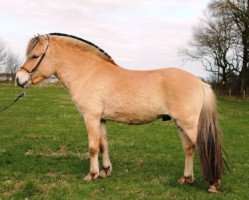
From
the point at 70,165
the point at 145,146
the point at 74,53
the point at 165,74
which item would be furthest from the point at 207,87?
the point at 145,146

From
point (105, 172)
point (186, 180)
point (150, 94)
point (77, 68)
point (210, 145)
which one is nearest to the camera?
point (210, 145)

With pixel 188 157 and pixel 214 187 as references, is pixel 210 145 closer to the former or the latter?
pixel 188 157

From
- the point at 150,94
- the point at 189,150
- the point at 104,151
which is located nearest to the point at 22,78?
the point at 104,151

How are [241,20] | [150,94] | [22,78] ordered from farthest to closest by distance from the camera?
[241,20], [22,78], [150,94]

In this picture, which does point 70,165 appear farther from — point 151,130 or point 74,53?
point 151,130

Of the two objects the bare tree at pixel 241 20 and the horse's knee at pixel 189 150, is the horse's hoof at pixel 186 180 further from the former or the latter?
the bare tree at pixel 241 20

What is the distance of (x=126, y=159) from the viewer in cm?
1083

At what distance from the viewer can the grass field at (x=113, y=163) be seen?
25.5 ft

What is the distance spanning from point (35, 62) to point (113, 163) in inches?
131

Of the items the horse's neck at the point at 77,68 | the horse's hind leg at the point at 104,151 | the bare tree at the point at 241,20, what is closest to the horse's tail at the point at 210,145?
the horse's hind leg at the point at 104,151

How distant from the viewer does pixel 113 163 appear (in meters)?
10.3

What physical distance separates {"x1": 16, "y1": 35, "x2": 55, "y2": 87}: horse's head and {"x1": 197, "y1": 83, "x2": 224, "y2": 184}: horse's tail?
348 cm

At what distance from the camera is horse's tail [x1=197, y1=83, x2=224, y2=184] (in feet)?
25.4

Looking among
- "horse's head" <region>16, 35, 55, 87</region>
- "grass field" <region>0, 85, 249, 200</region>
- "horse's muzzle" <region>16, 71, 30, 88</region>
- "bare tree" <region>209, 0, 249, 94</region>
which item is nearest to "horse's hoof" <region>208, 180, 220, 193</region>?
"grass field" <region>0, 85, 249, 200</region>
